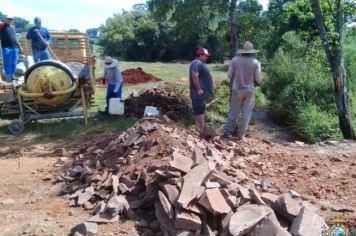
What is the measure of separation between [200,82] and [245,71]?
3.10ft

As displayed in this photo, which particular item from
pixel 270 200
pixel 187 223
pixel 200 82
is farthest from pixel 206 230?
pixel 200 82

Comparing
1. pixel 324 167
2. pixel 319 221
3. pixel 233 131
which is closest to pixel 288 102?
pixel 233 131

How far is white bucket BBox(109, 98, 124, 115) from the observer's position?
10.7 meters

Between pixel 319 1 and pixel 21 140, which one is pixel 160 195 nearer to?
pixel 21 140

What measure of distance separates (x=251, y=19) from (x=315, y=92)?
10.2 ft

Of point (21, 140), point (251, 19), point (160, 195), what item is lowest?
point (21, 140)

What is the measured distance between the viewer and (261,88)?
1627cm

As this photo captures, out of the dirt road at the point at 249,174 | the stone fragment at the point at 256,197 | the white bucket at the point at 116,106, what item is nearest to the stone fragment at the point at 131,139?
the dirt road at the point at 249,174

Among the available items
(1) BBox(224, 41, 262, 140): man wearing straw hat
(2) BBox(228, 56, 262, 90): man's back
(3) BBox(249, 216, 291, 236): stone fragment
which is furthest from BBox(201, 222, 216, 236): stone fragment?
(2) BBox(228, 56, 262, 90): man's back

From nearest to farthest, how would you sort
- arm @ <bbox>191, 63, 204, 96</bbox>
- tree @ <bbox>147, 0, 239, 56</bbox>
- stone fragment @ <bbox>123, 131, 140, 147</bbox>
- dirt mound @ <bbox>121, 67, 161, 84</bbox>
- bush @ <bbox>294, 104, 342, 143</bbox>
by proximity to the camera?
stone fragment @ <bbox>123, 131, 140, 147</bbox> → arm @ <bbox>191, 63, 204, 96</bbox> → bush @ <bbox>294, 104, 342, 143</bbox> → tree @ <bbox>147, 0, 239, 56</bbox> → dirt mound @ <bbox>121, 67, 161, 84</bbox>

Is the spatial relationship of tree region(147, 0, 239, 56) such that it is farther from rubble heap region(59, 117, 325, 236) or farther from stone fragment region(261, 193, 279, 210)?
stone fragment region(261, 193, 279, 210)

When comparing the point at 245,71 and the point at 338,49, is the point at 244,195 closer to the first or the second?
the point at 245,71

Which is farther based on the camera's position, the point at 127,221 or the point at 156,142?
the point at 156,142

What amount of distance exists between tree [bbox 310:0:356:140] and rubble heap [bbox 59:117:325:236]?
4.46m
